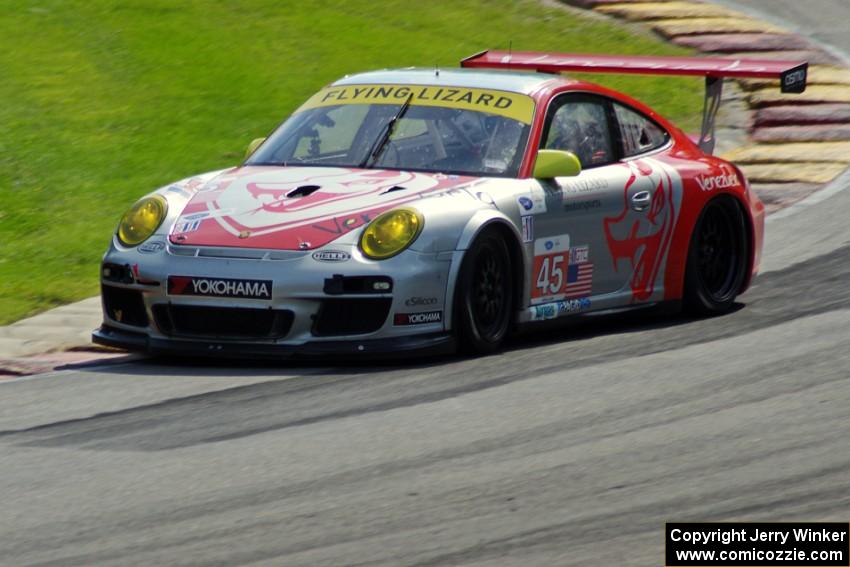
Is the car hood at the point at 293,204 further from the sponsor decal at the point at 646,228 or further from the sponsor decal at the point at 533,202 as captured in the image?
the sponsor decal at the point at 646,228

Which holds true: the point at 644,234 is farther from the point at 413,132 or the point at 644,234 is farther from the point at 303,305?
the point at 303,305

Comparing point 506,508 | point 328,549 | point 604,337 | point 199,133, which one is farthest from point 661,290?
point 199,133

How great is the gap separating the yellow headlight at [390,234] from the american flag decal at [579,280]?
1127mm

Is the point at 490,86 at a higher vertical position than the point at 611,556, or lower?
higher

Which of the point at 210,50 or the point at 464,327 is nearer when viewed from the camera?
the point at 464,327

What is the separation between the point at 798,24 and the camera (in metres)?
18.7

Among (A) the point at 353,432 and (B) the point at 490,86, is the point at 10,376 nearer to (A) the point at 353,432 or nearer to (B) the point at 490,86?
(A) the point at 353,432

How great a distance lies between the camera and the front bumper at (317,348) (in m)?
7.17

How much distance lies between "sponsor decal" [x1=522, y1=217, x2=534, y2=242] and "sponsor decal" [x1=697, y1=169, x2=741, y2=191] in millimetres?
1525

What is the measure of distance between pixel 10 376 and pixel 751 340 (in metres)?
3.47

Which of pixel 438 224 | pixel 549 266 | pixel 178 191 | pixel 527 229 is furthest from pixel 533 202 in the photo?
pixel 178 191
